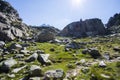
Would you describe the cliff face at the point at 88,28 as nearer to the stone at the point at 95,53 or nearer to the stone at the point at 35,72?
the stone at the point at 95,53

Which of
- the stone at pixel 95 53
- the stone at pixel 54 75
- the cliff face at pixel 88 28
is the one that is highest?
the cliff face at pixel 88 28

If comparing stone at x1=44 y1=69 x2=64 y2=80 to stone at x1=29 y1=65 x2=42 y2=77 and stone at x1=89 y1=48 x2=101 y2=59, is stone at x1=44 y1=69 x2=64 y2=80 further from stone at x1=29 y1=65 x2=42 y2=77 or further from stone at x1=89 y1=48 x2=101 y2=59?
stone at x1=89 y1=48 x2=101 y2=59

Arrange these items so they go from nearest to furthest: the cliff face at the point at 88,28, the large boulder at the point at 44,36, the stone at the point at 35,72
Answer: the stone at the point at 35,72
the large boulder at the point at 44,36
the cliff face at the point at 88,28

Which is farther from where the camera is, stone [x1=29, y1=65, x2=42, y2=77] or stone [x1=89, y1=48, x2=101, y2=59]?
stone [x1=89, y1=48, x2=101, y2=59]

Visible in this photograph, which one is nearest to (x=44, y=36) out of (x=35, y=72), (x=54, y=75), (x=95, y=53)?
(x=95, y=53)

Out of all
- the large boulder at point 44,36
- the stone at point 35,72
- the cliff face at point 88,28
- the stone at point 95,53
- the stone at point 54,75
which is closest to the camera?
the stone at point 54,75

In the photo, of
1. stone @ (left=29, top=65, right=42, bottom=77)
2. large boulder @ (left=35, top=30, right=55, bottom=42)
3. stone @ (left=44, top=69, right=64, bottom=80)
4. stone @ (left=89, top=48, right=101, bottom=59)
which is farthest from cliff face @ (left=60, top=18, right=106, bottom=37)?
stone @ (left=44, top=69, right=64, bottom=80)

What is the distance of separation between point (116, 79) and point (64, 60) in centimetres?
1937

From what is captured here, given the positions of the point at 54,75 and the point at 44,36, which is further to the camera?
the point at 44,36

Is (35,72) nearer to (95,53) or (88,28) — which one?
(95,53)

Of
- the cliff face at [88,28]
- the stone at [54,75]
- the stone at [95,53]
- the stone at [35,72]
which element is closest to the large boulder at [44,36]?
the stone at [95,53]

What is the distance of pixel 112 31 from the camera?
172 m

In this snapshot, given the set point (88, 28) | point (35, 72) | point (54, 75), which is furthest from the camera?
point (88, 28)

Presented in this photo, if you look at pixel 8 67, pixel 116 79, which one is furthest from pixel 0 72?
pixel 116 79
